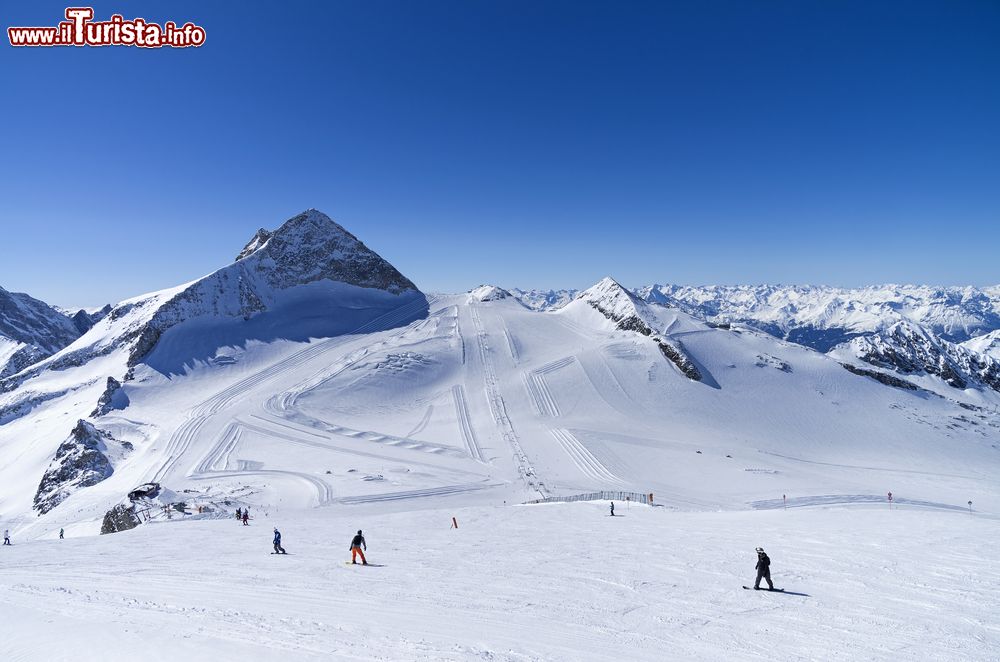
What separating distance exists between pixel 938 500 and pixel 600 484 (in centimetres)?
2978

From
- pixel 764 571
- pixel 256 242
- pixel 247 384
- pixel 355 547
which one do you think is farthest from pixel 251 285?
pixel 764 571

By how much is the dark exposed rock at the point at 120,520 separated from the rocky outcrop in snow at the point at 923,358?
10799 centimetres

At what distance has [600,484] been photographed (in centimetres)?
3834

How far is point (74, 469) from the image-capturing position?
141ft

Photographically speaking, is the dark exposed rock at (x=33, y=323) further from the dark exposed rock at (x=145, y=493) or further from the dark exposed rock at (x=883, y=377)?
the dark exposed rock at (x=883, y=377)

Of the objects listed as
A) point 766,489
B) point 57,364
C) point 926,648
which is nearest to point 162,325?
point 57,364

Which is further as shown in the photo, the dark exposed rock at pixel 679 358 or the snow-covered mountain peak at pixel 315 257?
the snow-covered mountain peak at pixel 315 257

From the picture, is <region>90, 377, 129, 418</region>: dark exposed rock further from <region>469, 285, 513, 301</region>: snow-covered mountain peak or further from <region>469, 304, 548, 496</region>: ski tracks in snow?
<region>469, 285, 513, 301</region>: snow-covered mountain peak

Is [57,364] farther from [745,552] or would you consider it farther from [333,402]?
[745,552]

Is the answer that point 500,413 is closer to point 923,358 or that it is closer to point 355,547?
point 355,547

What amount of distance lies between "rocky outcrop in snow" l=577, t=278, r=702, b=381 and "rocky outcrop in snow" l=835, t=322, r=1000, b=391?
141 ft

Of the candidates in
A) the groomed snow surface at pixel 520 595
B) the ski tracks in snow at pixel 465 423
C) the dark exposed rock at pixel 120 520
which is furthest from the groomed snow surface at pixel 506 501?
the dark exposed rock at pixel 120 520

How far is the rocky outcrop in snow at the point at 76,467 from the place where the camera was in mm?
40969

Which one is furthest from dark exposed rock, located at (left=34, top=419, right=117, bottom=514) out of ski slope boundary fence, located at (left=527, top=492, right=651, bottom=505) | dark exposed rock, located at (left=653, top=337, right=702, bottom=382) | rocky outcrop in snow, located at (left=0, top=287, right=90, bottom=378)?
rocky outcrop in snow, located at (left=0, top=287, right=90, bottom=378)
